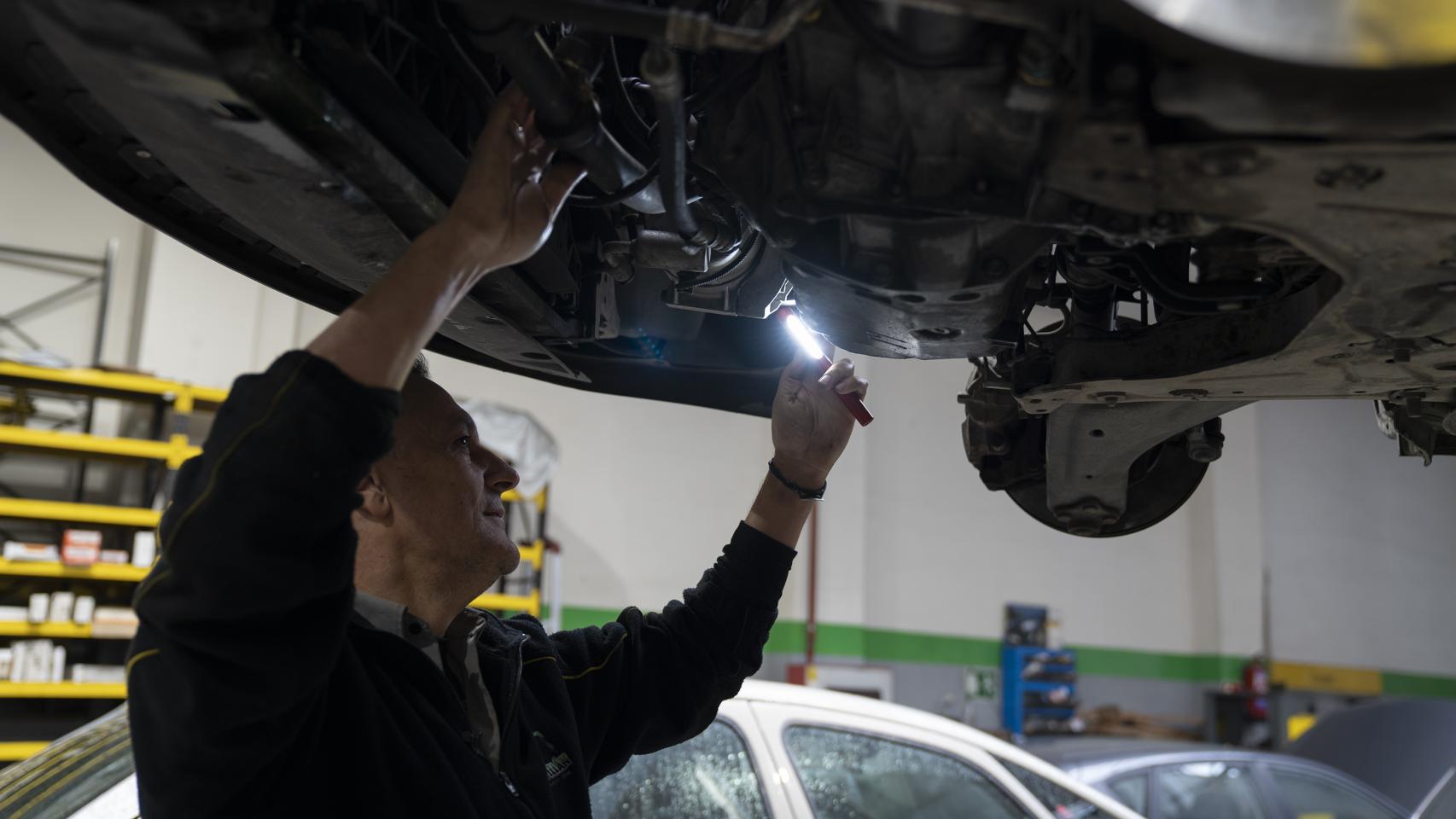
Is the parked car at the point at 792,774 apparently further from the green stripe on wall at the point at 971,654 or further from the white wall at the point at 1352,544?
the white wall at the point at 1352,544

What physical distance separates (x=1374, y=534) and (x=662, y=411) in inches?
258

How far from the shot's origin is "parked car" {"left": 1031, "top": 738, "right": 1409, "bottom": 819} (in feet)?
15.9

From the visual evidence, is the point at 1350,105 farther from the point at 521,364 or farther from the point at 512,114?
the point at 521,364

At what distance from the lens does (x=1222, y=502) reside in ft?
30.8

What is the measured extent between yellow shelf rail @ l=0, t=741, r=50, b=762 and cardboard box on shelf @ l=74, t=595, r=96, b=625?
0.52 m

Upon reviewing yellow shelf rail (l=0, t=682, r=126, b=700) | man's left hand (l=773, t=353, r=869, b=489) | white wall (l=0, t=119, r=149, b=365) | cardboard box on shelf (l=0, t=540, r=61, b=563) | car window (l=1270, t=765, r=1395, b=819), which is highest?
white wall (l=0, t=119, r=149, b=365)

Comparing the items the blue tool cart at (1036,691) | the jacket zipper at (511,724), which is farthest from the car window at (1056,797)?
the blue tool cart at (1036,691)

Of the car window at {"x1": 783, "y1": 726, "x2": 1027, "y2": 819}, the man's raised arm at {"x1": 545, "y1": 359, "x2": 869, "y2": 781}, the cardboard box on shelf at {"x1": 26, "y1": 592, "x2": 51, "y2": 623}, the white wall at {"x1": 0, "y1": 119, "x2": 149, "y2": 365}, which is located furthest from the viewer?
the white wall at {"x1": 0, "y1": 119, "x2": 149, "y2": 365}

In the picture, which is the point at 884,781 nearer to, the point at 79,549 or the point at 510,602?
the point at 510,602

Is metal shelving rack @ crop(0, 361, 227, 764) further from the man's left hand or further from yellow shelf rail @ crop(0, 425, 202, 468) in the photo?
the man's left hand

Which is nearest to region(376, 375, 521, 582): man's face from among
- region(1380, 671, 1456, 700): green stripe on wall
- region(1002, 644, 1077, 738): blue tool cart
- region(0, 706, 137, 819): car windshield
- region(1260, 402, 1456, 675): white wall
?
region(0, 706, 137, 819): car windshield

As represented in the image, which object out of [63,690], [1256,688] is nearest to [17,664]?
[63,690]

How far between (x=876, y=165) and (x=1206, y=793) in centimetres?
469

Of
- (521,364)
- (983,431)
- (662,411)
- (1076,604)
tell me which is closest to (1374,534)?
Result: (1076,604)
